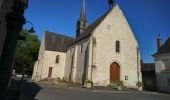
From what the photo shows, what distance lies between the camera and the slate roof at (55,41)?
3272 cm

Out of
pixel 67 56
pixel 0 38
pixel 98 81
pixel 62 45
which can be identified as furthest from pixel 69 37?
pixel 0 38

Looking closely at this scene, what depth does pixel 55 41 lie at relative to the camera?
34.6 metres

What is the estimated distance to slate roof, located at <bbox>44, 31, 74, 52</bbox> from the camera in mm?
32719

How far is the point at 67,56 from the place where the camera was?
31.8m

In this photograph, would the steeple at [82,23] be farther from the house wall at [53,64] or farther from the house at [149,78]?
the house at [149,78]

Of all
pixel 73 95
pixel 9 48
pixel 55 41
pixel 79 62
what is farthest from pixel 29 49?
pixel 9 48

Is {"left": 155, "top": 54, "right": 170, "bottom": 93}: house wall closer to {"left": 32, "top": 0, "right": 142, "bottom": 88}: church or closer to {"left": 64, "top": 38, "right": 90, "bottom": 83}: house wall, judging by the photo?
{"left": 32, "top": 0, "right": 142, "bottom": 88}: church

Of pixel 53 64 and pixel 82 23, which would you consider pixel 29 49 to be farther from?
pixel 82 23

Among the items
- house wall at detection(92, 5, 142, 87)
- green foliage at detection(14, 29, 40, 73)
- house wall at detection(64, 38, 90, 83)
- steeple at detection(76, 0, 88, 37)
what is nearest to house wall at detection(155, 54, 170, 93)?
house wall at detection(92, 5, 142, 87)

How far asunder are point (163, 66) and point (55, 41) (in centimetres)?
2088

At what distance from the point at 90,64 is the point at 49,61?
518 inches

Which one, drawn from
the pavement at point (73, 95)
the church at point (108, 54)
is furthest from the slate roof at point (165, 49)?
the pavement at point (73, 95)

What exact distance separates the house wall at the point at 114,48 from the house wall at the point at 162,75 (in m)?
3.26

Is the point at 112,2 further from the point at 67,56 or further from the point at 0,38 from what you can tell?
the point at 0,38
